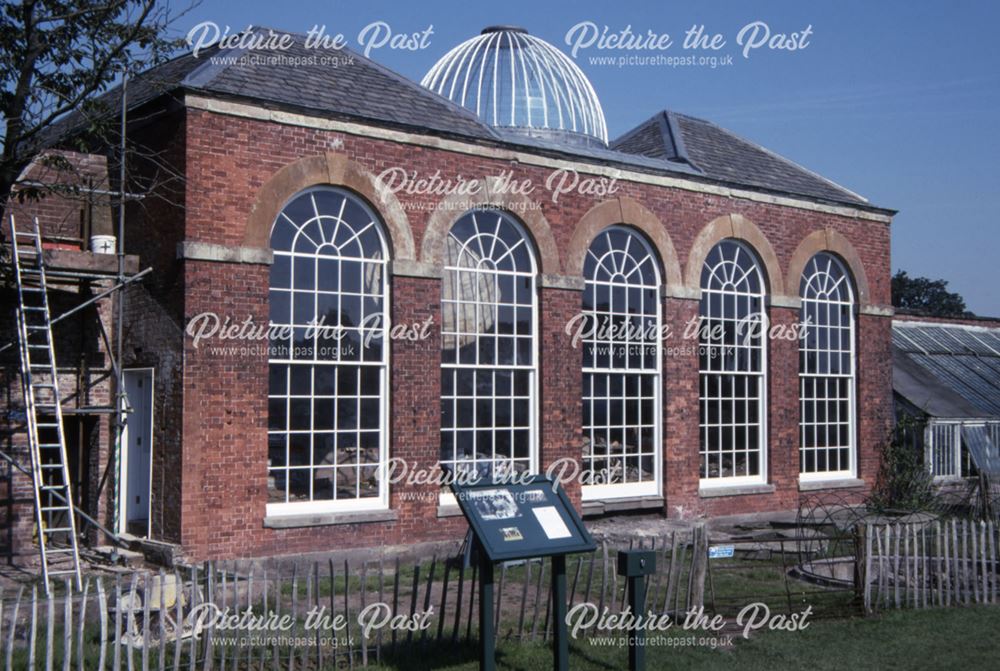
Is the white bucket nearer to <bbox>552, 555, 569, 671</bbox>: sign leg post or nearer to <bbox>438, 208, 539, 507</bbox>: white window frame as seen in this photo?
<bbox>438, 208, 539, 507</bbox>: white window frame

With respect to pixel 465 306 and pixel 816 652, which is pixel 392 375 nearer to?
pixel 465 306

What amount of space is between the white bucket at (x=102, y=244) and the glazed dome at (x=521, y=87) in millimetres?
8711

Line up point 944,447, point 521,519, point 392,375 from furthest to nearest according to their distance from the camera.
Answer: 1. point 944,447
2. point 392,375
3. point 521,519

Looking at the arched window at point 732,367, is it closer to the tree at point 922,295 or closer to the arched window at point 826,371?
the arched window at point 826,371

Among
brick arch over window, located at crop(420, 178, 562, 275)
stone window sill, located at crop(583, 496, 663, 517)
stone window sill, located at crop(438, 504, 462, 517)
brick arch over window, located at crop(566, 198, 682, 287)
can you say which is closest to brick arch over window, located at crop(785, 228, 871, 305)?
brick arch over window, located at crop(566, 198, 682, 287)

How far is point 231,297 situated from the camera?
14031 mm

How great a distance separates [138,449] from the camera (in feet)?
49.5

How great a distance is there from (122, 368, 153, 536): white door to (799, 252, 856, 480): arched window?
1268 cm

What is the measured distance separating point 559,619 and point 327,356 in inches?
278

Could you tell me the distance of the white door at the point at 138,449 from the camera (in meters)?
14.8

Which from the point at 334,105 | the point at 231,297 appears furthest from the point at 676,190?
the point at 231,297

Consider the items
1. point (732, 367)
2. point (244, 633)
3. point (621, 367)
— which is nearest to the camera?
point (244, 633)

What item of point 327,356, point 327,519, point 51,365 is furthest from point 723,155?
Answer: point 51,365

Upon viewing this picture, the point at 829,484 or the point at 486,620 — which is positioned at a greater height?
the point at 486,620
